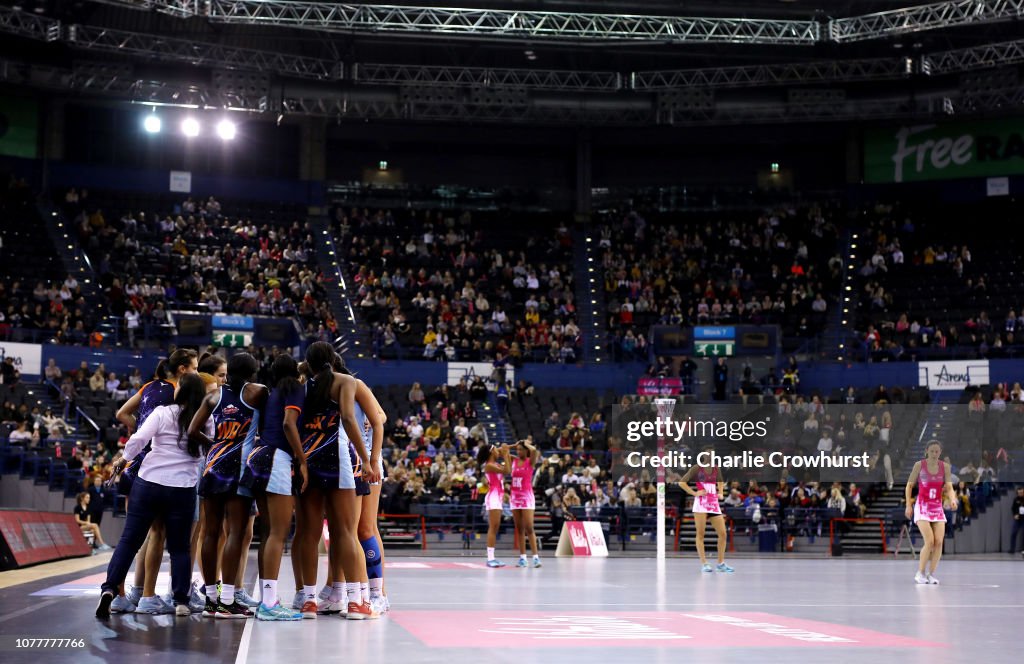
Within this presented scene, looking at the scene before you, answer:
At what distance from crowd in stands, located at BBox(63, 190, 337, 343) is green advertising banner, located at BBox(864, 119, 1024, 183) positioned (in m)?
21.6

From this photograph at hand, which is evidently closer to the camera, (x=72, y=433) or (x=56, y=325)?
(x=72, y=433)

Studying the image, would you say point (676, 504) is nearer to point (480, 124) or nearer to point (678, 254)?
point (678, 254)

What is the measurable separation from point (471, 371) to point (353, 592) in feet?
99.7

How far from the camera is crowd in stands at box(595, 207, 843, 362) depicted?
4309cm

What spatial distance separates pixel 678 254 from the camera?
46281mm

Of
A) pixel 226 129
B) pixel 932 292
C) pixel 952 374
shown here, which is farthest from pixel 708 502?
pixel 226 129

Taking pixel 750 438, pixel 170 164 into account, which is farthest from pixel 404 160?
pixel 750 438

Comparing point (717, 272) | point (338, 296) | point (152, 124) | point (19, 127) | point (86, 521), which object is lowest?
point (86, 521)

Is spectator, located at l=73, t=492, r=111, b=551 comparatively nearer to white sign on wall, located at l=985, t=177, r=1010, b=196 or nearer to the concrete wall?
the concrete wall

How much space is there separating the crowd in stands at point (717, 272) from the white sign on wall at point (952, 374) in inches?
172

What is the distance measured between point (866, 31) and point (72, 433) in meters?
25.7

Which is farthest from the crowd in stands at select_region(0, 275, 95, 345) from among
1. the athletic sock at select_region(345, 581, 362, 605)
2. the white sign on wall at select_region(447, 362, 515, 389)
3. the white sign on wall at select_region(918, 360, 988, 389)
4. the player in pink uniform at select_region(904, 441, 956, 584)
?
the athletic sock at select_region(345, 581, 362, 605)

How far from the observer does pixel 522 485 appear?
2148cm

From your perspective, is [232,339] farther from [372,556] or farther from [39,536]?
[372,556]
